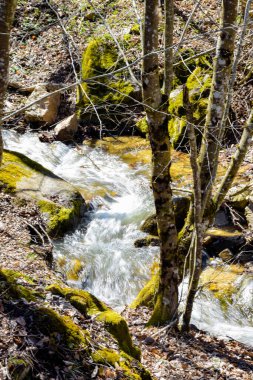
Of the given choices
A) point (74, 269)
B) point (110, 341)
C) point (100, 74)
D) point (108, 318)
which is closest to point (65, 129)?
point (100, 74)

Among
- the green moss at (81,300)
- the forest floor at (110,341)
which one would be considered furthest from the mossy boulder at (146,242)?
the green moss at (81,300)

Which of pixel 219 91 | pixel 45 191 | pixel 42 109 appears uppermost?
pixel 219 91

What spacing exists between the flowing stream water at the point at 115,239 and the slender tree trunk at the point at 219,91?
4.75ft

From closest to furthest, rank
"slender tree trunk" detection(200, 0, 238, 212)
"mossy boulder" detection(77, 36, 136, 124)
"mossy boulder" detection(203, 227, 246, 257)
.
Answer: "slender tree trunk" detection(200, 0, 238, 212)
"mossy boulder" detection(203, 227, 246, 257)
"mossy boulder" detection(77, 36, 136, 124)

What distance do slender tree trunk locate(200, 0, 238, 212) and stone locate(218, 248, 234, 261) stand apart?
3.28m

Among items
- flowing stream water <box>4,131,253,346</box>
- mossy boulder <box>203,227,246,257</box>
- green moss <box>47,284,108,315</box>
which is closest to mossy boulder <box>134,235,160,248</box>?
flowing stream water <box>4,131,253,346</box>

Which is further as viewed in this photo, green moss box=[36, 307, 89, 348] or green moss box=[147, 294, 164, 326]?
green moss box=[147, 294, 164, 326]

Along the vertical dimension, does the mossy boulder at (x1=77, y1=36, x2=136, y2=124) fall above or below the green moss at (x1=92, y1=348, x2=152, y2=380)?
above

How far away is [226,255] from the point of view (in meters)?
8.03

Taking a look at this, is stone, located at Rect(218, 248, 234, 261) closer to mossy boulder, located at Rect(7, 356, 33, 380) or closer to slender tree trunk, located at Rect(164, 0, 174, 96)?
slender tree trunk, located at Rect(164, 0, 174, 96)

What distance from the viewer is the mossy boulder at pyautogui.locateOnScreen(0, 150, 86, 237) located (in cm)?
820

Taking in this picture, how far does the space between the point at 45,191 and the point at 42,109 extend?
5.40m

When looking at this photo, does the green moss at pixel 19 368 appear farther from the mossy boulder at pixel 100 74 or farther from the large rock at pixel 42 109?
the mossy boulder at pixel 100 74

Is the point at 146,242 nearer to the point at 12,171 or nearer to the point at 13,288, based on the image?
the point at 12,171
